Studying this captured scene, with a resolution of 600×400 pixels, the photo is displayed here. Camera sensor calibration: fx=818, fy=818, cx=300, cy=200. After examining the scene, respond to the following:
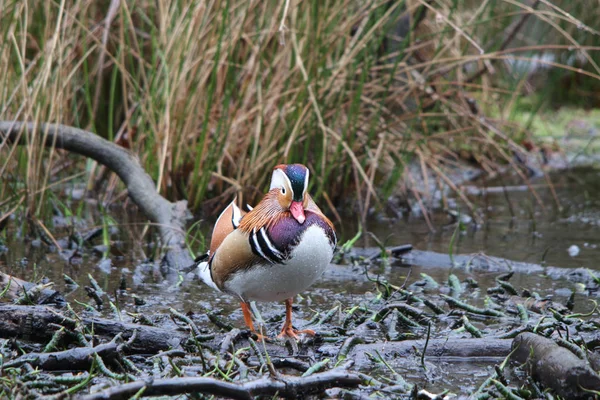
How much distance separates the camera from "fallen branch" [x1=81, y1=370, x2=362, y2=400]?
2332 mm

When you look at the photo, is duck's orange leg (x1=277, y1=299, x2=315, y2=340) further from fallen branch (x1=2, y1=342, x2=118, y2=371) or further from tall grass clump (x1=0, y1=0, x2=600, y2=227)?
tall grass clump (x1=0, y1=0, x2=600, y2=227)

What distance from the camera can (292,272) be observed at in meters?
3.10

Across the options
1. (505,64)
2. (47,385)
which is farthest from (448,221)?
(47,385)

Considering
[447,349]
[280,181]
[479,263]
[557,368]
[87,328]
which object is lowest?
[479,263]

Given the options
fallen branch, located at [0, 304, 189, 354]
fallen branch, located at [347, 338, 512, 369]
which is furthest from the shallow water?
fallen branch, located at [0, 304, 189, 354]

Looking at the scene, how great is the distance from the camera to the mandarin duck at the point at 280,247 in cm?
307

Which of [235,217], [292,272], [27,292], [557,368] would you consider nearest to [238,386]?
[292,272]

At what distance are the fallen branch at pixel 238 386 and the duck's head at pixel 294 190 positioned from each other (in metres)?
0.67

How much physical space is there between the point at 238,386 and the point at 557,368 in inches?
42.0

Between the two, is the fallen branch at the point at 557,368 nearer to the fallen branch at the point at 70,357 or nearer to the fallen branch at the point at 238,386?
the fallen branch at the point at 238,386

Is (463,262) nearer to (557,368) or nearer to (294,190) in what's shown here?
(294,190)

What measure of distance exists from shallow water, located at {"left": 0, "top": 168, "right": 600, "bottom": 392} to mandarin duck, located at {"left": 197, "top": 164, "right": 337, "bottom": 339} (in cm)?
49

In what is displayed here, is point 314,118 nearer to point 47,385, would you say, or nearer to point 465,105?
point 465,105

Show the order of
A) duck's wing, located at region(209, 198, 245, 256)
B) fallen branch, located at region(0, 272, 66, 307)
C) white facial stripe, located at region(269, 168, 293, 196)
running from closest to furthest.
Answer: white facial stripe, located at region(269, 168, 293, 196)
fallen branch, located at region(0, 272, 66, 307)
duck's wing, located at region(209, 198, 245, 256)
